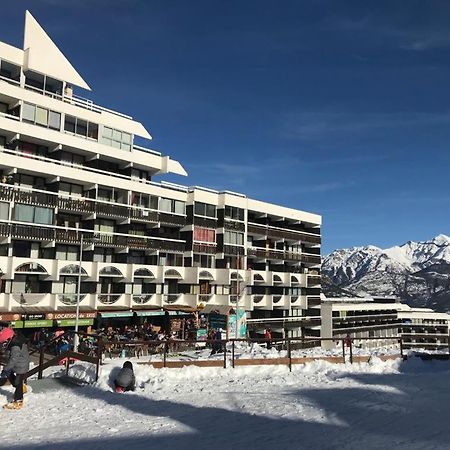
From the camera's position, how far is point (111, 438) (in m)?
9.24

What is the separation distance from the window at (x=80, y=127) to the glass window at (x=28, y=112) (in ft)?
11.3

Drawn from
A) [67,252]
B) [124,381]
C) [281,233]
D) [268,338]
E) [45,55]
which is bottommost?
[124,381]

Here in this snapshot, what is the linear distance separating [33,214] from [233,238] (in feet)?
81.3

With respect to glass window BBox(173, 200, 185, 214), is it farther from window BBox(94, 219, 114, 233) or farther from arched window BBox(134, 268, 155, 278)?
window BBox(94, 219, 114, 233)

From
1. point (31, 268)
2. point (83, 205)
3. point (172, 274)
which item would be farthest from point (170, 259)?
point (31, 268)

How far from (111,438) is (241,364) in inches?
412

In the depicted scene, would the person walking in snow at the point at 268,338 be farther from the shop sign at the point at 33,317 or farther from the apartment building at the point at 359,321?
the apartment building at the point at 359,321

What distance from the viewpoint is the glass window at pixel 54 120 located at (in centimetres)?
4100

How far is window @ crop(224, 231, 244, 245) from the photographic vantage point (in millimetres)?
56312

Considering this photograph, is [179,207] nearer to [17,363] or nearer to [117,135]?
[117,135]

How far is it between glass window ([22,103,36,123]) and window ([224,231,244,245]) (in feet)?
80.7

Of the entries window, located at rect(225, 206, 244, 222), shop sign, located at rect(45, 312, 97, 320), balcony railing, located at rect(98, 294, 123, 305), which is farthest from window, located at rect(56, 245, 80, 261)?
window, located at rect(225, 206, 244, 222)

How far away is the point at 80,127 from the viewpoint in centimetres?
4406

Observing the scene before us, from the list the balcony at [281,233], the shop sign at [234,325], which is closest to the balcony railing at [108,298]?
the shop sign at [234,325]
